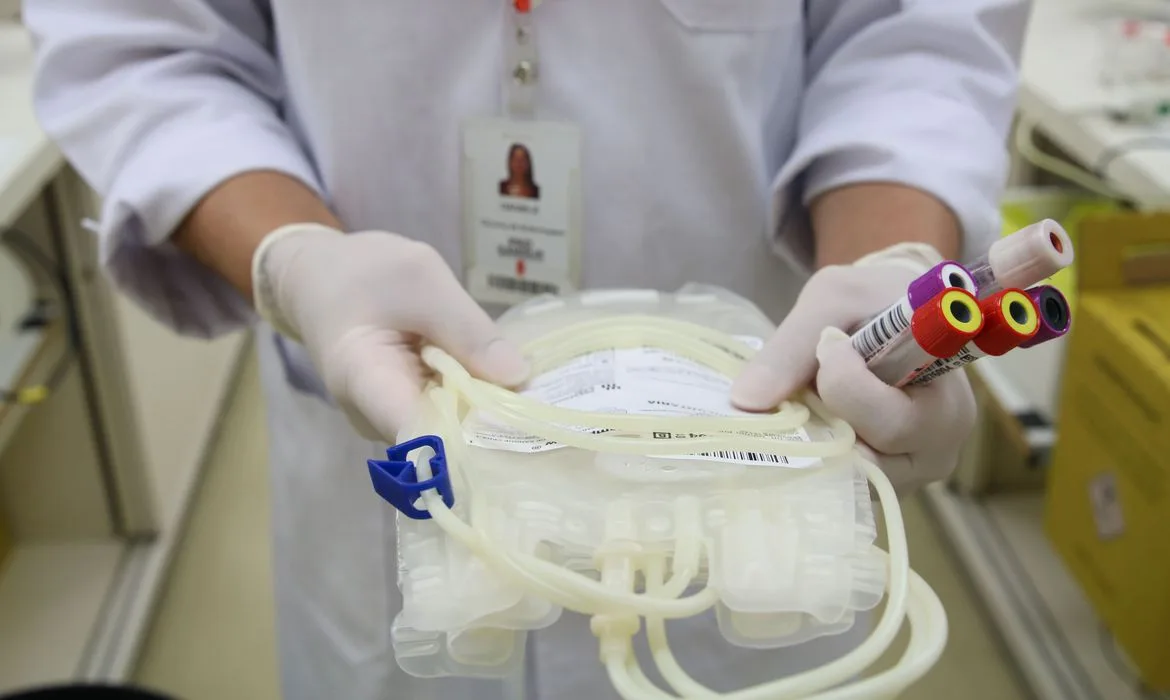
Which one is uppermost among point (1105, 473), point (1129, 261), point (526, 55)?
point (526, 55)

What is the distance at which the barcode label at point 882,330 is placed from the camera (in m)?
0.41

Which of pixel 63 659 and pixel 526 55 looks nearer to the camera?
pixel 526 55

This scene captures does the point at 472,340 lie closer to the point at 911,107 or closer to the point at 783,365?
the point at 783,365

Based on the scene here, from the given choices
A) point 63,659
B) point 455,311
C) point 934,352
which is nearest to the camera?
point 934,352

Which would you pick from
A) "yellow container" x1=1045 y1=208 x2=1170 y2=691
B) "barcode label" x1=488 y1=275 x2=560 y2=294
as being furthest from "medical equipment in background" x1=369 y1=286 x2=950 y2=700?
"yellow container" x1=1045 y1=208 x2=1170 y2=691

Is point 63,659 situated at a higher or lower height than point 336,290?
lower

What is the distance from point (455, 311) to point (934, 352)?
0.25 metres

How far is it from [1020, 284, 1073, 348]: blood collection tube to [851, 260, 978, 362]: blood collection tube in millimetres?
25

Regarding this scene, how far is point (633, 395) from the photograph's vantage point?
1.58 ft

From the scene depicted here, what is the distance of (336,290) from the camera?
564mm

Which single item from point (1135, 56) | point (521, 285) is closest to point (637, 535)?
point (521, 285)

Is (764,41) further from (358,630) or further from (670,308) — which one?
(358,630)

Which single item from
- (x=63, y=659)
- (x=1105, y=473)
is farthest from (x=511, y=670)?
(x=63, y=659)

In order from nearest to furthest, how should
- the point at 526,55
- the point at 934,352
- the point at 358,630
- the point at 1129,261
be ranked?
the point at 934,352, the point at 526,55, the point at 358,630, the point at 1129,261
